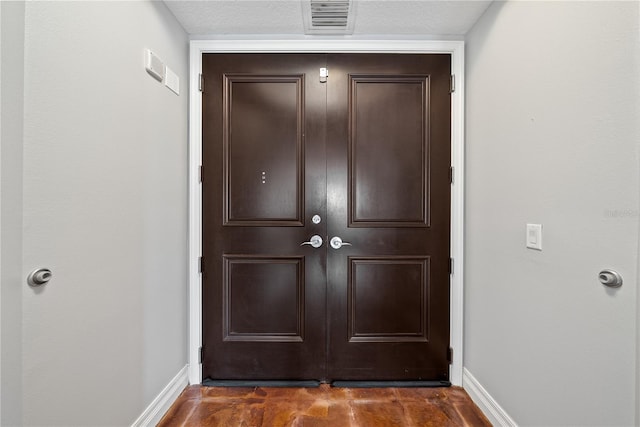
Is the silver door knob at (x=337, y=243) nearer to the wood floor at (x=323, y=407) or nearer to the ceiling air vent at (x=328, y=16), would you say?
the wood floor at (x=323, y=407)

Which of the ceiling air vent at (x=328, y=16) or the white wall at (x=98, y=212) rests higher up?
the ceiling air vent at (x=328, y=16)

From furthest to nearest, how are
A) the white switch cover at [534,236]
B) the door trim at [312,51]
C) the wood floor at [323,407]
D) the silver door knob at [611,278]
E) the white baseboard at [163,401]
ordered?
the door trim at [312,51] → the wood floor at [323,407] → the white baseboard at [163,401] → the white switch cover at [534,236] → the silver door knob at [611,278]

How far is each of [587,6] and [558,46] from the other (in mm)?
156

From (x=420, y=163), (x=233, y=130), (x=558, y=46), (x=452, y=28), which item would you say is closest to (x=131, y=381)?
(x=233, y=130)

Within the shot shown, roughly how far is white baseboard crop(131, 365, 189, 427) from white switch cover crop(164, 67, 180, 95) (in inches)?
70.8

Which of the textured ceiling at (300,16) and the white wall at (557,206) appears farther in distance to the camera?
the textured ceiling at (300,16)

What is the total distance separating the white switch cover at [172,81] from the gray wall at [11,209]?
851 mm

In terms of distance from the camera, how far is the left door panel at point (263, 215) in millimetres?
2070

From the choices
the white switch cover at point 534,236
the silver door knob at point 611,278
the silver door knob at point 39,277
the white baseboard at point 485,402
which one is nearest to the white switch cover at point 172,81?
the silver door knob at point 39,277

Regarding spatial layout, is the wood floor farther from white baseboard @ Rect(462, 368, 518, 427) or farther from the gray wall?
the gray wall

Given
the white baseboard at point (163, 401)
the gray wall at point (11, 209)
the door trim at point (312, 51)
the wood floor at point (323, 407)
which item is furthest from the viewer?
the door trim at point (312, 51)

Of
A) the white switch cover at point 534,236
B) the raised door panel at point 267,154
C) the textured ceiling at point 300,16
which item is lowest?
the white switch cover at point 534,236

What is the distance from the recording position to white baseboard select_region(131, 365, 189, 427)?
1.57 metres

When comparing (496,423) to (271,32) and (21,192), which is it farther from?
(271,32)
